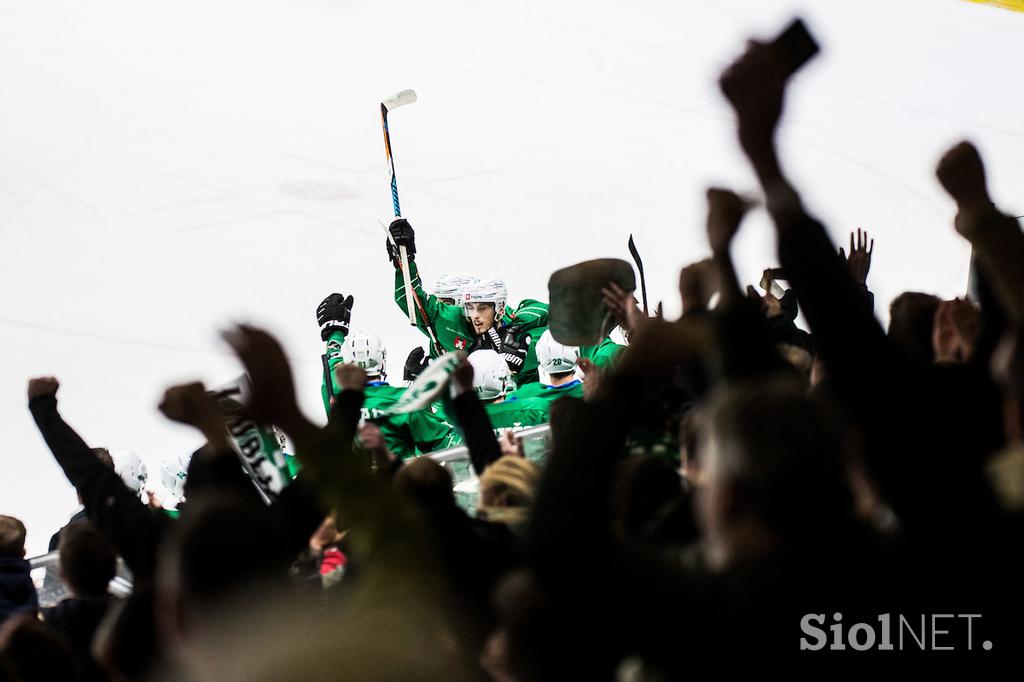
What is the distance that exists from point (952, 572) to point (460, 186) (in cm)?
873

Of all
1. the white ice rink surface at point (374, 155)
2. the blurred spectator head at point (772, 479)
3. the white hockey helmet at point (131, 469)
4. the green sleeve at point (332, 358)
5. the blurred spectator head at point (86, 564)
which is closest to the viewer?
the blurred spectator head at point (772, 479)

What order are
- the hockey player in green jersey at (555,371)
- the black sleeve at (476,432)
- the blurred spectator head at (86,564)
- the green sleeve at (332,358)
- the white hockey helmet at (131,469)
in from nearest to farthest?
the blurred spectator head at (86,564)
the black sleeve at (476,432)
the hockey player in green jersey at (555,371)
the white hockey helmet at (131,469)
the green sleeve at (332,358)

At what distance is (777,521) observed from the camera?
3.55ft

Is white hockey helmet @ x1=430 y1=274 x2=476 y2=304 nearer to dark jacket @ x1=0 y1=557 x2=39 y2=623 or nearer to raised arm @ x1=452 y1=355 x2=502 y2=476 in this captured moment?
dark jacket @ x1=0 y1=557 x2=39 y2=623

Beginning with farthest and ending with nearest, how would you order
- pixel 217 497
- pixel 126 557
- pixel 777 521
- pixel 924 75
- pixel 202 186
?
pixel 924 75 → pixel 202 186 → pixel 126 557 → pixel 217 497 → pixel 777 521

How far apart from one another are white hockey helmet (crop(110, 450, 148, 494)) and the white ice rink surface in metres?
1.42

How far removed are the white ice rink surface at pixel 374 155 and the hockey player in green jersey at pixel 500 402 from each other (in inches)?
97.0

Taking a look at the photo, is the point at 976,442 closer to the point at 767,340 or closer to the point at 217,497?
the point at 767,340

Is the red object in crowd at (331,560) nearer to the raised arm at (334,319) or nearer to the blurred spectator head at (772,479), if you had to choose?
the blurred spectator head at (772,479)

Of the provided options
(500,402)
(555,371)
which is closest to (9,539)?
(500,402)

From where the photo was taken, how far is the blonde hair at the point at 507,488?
6.11 ft

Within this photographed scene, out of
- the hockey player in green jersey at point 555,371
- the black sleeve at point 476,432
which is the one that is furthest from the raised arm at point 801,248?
the hockey player in green jersey at point 555,371

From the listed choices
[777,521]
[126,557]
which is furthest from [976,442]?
[126,557]

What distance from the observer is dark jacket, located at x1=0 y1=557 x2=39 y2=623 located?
2277mm
